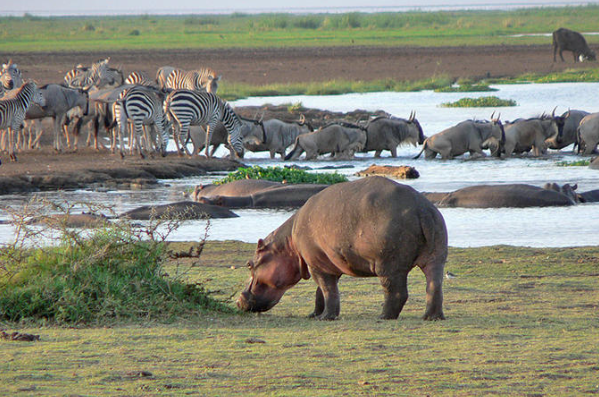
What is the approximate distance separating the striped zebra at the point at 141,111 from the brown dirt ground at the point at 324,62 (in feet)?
55.6

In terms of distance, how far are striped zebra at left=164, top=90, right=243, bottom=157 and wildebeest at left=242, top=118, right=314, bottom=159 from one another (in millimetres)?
364

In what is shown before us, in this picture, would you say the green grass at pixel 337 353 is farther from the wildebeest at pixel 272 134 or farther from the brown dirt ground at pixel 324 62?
Result: the brown dirt ground at pixel 324 62

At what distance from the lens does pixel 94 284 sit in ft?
23.7

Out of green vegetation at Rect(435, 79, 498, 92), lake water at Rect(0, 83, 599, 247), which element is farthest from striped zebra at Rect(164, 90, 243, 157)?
green vegetation at Rect(435, 79, 498, 92)

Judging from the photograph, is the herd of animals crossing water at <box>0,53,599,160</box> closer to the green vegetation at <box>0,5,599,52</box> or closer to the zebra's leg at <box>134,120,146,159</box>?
the zebra's leg at <box>134,120,146,159</box>

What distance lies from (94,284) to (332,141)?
15.8 meters

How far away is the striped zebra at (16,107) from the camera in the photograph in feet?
68.3

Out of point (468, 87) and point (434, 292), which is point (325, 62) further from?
point (434, 292)

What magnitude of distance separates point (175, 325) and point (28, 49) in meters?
58.8

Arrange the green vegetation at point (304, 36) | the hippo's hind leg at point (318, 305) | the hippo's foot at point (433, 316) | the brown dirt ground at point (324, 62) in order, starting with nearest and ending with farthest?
the hippo's foot at point (433, 316) < the hippo's hind leg at point (318, 305) < the brown dirt ground at point (324, 62) < the green vegetation at point (304, 36)

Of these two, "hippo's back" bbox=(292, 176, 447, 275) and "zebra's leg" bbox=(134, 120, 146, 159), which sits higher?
"hippo's back" bbox=(292, 176, 447, 275)

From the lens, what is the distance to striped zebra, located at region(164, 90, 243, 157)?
2256 centimetres

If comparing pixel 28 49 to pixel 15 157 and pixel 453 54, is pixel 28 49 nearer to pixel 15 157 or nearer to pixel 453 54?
pixel 453 54

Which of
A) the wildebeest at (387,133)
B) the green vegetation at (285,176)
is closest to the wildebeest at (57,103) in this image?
the wildebeest at (387,133)
